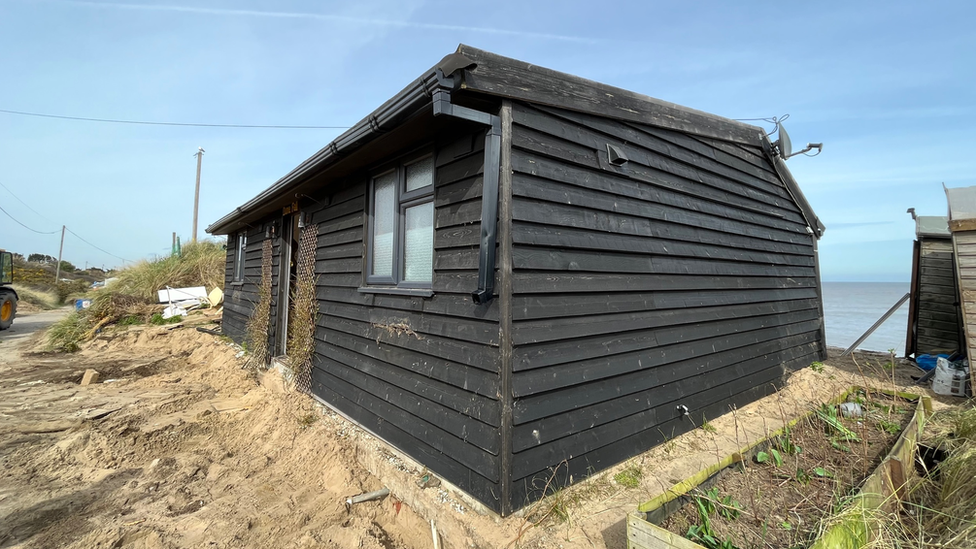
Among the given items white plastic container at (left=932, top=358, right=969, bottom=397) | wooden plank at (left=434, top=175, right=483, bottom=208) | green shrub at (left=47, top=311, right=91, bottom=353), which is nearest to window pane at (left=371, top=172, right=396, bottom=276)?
wooden plank at (left=434, top=175, right=483, bottom=208)

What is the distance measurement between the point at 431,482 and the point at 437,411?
0.53 meters

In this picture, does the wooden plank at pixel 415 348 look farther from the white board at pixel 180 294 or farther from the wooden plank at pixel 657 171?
the white board at pixel 180 294

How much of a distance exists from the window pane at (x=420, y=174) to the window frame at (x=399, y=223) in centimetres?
2

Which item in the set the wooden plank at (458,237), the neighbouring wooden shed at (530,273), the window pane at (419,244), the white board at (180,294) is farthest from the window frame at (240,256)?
the wooden plank at (458,237)

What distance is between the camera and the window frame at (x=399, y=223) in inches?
134

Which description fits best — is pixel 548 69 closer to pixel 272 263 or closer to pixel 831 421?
pixel 831 421

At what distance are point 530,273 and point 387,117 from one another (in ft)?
5.11

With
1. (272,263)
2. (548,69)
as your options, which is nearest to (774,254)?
(548,69)

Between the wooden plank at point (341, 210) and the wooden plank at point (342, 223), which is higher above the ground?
the wooden plank at point (341, 210)

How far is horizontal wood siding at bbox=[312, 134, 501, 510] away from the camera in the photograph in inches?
105

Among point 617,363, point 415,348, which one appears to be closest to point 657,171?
point 617,363

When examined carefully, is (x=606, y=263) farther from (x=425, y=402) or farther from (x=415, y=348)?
(x=425, y=402)

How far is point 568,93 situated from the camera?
3.08 m

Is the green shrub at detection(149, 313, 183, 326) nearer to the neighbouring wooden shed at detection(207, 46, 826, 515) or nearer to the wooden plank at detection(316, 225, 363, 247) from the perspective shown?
the neighbouring wooden shed at detection(207, 46, 826, 515)
